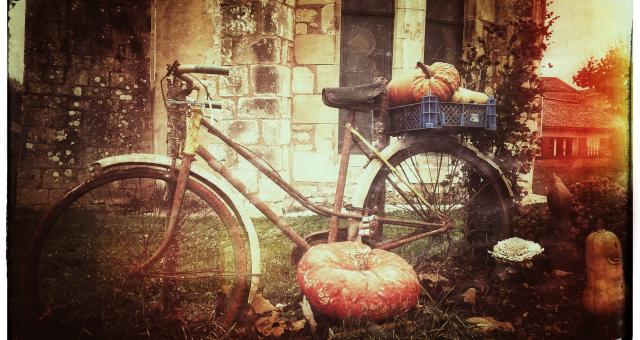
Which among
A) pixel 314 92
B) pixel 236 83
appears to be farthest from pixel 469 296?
pixel 236 83

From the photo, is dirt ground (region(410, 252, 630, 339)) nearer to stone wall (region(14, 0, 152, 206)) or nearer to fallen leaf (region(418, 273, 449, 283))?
fallen leaf (region(418, 273, 449, 283))

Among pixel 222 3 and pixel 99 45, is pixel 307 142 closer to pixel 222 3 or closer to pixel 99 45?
pixel 222 3

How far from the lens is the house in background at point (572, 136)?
2943mm

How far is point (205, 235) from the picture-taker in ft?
8.30

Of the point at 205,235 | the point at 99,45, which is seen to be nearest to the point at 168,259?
the point at 205,235

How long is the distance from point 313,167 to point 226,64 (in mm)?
860

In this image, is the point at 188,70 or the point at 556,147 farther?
the point at 556,147

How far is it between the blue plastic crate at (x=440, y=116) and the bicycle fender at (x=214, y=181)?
108cm

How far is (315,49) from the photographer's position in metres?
3.09

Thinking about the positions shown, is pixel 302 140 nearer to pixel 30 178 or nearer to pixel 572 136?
pixel 30 178

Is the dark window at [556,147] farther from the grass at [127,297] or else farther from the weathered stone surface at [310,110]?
the weathered stone surface at [310,110]

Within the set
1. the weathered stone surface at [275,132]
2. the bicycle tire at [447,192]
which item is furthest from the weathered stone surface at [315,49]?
the bicycle tire at [447,192]

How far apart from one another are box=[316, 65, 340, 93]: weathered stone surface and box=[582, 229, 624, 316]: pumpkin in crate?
191 centimetres

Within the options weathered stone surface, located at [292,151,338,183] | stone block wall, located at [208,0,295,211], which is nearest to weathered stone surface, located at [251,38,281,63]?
stone block wall, located at [208,0,295,211]
